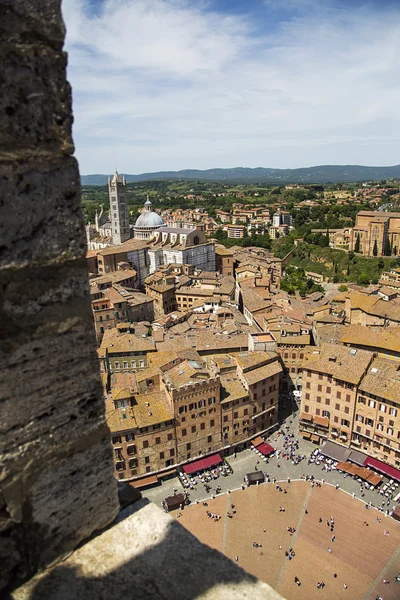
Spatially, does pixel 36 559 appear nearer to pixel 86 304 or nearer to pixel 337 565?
pixel 86 304

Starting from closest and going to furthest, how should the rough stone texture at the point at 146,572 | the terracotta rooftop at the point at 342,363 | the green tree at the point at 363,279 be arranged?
1. the rough stone texture at the point at 146,572
2. the terracotta rooftop at the point at 342,363
3. the green tree at the point at 363,279

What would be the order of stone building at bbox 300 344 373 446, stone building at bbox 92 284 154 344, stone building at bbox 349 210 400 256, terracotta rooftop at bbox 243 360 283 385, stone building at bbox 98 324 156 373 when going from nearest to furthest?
stone building at bbox 300 344 373 446 → terracotta rooftop at bbox 243 360 283 385 → stone building at bbox 98 324 156 373 → stone building at bbox 92 284 154 344 → stone building at bbox 349 210 400 256

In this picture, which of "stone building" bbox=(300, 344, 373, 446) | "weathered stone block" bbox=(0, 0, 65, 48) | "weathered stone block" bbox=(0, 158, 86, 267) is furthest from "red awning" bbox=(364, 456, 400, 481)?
"weathered stone block" bbox=(0, 0, 65, 48)

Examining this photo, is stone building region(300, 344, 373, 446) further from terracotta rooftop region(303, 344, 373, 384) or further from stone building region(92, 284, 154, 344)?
stone building region(92, 284, 154, 344)

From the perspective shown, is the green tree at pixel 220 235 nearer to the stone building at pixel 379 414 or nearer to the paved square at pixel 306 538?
the stone building at pixel 379 414

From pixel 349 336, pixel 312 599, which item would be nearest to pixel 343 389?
pixel 349 336

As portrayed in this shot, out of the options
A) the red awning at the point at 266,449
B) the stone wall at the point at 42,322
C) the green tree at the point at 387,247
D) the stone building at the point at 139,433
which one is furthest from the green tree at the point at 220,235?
the stone wall at the point at 42,322
